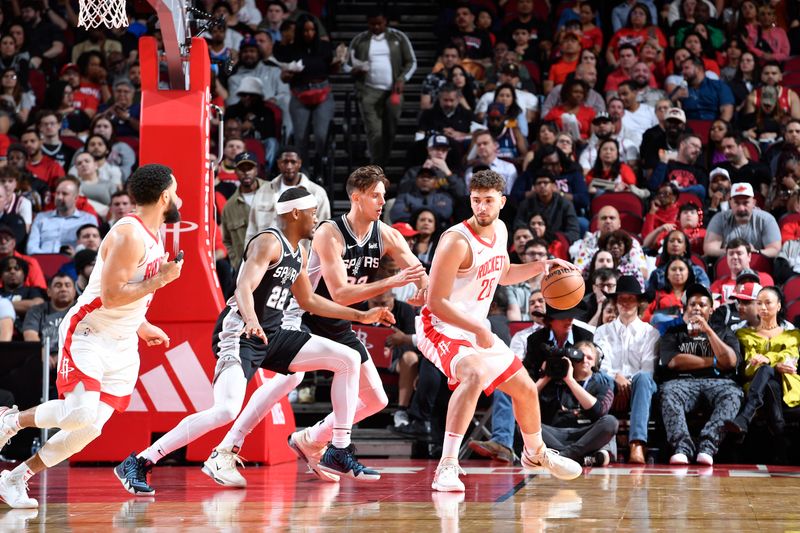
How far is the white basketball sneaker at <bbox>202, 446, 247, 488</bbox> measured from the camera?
7543 millimetres

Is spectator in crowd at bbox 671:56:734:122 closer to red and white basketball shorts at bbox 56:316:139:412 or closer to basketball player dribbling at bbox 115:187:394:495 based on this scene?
basketball player dribbling at bbox 115:187:394:495

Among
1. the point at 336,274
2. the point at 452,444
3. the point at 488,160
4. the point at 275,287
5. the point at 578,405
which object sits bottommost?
the point at 578,405

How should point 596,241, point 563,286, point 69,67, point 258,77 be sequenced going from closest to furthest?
point 563,286, point 596,241, point 258,77, point 69,67

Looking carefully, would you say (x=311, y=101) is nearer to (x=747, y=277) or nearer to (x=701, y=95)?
(x=701, y=95)

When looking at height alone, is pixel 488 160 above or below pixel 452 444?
above

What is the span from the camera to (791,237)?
492 inches

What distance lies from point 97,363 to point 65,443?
1.64ft

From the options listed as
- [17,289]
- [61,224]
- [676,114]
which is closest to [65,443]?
[17,289]

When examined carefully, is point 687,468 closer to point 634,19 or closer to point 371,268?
point 371,268

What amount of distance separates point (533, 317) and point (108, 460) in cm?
423

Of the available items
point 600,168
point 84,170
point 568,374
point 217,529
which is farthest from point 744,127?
point 217,529

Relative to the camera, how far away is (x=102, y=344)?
21.7 feet

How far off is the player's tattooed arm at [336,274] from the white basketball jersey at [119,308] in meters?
1.38

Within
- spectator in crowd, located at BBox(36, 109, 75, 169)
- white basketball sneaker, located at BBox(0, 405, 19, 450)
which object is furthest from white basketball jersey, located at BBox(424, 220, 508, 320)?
spectator in crowd, located at BBox(36, 109, 75, 169)
